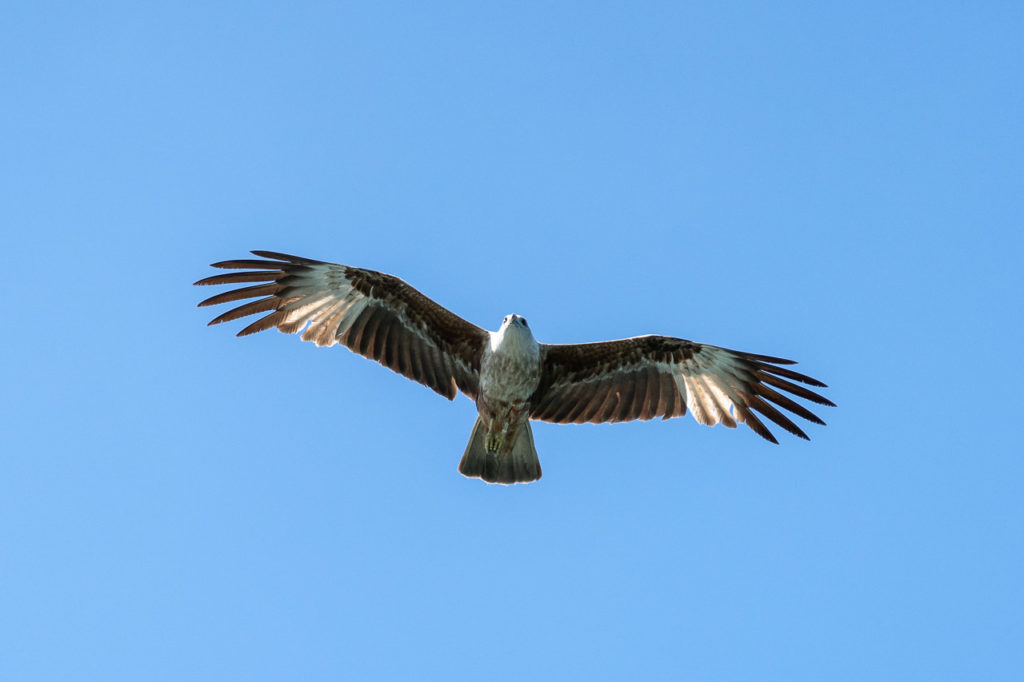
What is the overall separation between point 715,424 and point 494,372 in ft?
8.21

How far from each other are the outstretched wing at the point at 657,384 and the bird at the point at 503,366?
0.01m

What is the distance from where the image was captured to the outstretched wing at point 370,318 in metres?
10.2

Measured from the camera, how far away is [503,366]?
9.88 meters

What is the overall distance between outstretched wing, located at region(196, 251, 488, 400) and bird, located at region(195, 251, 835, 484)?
0.01 metres

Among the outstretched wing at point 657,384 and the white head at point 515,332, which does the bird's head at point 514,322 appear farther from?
the outstretched wing at point 657,384

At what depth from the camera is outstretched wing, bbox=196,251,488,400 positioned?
10211mm

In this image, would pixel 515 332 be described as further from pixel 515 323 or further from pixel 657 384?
pixel 657 384

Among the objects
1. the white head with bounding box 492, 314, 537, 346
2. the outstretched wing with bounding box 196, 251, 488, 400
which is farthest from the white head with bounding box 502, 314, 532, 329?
the outstretched wing with bounding box 196, 251, 488, 400

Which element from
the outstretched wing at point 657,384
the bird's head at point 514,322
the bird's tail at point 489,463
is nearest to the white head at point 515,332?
the bird's head at point 514,322

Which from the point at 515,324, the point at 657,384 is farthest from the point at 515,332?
the point at 657,384

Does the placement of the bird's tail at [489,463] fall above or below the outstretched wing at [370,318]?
below

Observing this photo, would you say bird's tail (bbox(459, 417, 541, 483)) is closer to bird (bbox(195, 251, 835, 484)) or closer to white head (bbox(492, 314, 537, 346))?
bird (bbox(195, 251, 835, 484))

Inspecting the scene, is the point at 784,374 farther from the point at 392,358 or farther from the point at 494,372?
the point at 392,358

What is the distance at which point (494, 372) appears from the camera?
9.96 metres
